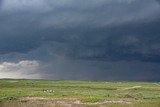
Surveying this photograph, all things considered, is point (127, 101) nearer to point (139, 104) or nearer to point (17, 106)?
point (139, 104)

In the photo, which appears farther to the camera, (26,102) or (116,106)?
(26,102)

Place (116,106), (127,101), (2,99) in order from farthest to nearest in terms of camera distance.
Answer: (2,99)
(127,101)
(116,106)

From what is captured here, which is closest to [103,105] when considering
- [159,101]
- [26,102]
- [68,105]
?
[68,105]

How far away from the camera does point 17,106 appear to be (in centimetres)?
6116

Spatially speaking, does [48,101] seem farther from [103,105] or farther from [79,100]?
[103,105]

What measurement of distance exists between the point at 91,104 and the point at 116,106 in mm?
4753

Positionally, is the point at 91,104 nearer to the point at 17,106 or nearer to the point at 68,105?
the point at 68,105

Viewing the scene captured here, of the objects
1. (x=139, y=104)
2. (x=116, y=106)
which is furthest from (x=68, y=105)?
(x=139, y=104)

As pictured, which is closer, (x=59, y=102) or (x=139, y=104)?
(x=139, y=104)

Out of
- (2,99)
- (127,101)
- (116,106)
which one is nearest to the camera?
(116,106)

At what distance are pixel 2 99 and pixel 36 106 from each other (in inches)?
408

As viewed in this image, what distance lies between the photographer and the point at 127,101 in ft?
205

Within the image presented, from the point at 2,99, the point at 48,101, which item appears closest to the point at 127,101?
the point at 48,101

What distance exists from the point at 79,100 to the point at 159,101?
47.8 feet
